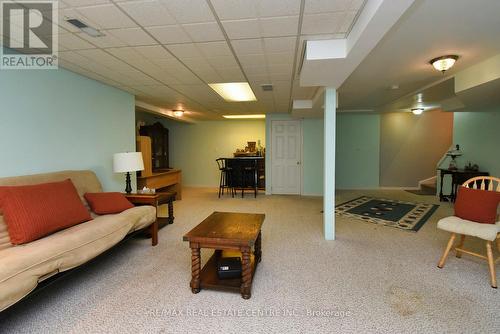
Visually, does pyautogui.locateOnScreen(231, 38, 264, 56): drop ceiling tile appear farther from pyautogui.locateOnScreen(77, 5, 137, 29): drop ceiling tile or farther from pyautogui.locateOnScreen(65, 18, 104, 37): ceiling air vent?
pyautogui.locateOnScreen(65, 18, 104, 37): ceiling air vent

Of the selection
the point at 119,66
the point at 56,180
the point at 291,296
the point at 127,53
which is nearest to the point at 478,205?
the point at 291,296

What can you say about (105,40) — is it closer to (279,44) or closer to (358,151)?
(279,44)

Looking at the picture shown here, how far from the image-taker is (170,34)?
215 centimetres

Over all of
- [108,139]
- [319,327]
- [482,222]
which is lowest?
[319,327]

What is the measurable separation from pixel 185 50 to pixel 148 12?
2.23 feet

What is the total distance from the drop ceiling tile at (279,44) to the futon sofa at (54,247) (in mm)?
2248

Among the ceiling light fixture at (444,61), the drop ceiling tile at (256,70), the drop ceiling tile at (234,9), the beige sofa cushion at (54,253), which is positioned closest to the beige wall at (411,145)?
the ceiling light fixture at (444,61)

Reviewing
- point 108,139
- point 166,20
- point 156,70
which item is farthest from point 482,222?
point 108,139

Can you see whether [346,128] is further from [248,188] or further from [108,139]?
[108,139]

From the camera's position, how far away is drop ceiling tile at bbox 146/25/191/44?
6.71ft

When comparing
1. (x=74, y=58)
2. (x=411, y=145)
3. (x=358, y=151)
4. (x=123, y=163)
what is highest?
(x=74, y=58)

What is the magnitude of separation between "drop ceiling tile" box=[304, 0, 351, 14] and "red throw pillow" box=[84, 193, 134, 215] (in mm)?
2707

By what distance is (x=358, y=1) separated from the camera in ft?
5.56

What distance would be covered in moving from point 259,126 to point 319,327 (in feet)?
21.6
